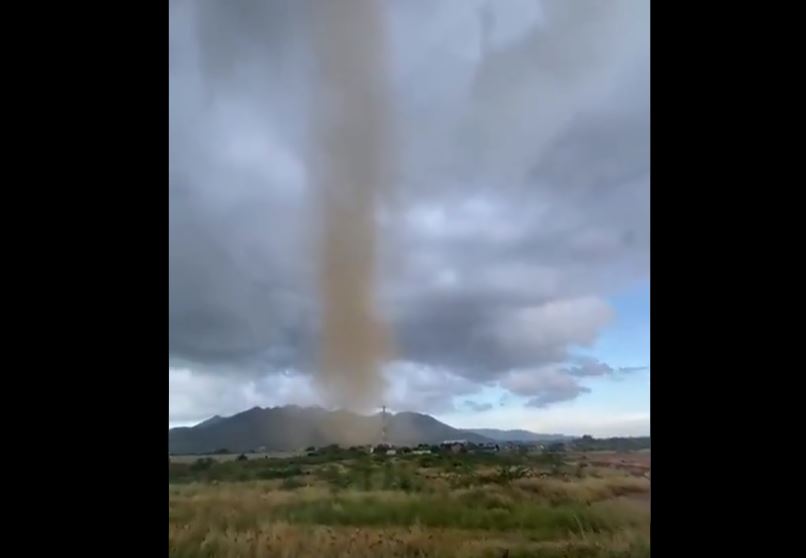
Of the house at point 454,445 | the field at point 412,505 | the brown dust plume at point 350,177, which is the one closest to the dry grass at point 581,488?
the field at point 412,505

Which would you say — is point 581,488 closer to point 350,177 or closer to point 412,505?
point 412,505

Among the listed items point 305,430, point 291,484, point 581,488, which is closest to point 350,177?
point 305,430

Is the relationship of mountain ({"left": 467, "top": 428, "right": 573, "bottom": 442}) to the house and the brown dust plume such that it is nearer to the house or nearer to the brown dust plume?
the house

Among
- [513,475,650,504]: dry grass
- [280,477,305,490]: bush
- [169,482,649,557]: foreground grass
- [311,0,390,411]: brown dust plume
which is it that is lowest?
[169,482,649,557]: foreground grass

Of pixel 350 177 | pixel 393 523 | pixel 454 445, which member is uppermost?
pixel 350 177

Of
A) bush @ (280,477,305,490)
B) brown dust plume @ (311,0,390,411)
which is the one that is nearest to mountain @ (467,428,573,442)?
brown dust plume @ (311,0,390,411)
